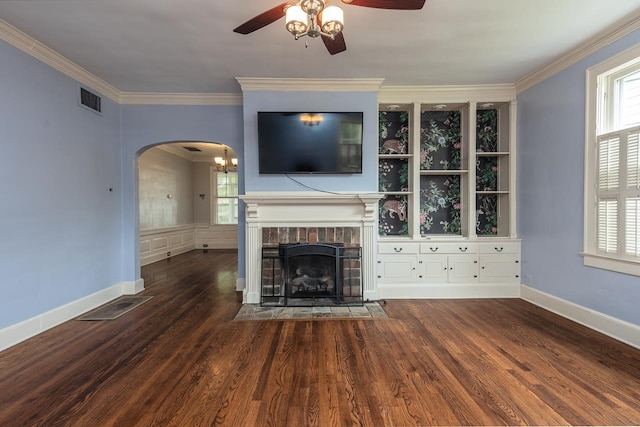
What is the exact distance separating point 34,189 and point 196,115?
1989 mm

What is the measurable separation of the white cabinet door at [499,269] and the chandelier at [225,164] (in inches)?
225

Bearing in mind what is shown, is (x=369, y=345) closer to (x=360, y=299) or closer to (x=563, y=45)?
(x=360, y=299)

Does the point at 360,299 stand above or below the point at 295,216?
below

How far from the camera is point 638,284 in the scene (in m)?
2.44

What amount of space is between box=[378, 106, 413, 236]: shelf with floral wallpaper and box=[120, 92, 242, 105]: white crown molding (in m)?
2.15

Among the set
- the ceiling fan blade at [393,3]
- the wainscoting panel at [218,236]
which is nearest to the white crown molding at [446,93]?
the ceiling fan blade at [393,3]

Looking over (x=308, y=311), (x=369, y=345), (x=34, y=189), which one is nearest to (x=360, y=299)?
(x=308, y=311)

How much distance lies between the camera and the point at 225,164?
23.6ft

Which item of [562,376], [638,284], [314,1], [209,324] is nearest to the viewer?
[314,1]

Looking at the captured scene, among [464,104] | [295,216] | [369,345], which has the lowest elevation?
[369,345]

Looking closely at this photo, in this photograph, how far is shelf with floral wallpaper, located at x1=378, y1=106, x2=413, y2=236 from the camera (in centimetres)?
405

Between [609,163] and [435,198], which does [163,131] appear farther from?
[609,163]

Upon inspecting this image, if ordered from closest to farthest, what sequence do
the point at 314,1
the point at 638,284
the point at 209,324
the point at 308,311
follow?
the point at 314,1, the point at 638,284, the point at 209,324, the point at 308,311

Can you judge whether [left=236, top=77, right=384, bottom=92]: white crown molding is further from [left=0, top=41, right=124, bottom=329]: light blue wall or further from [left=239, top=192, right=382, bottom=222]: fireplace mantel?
[left=0, top=41, right=124, bottom=329]: light blue wall
